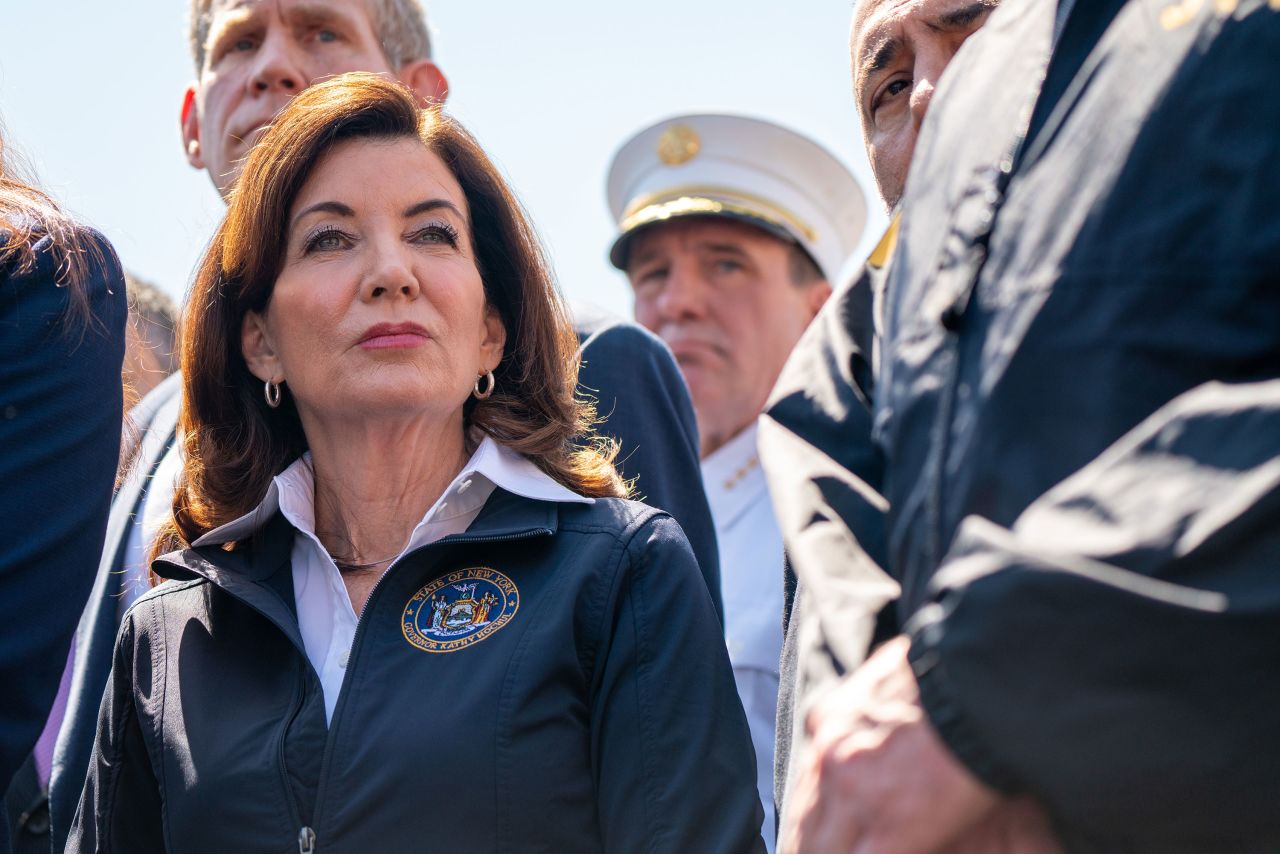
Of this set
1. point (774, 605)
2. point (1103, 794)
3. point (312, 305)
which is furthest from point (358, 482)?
point (1103, 794)

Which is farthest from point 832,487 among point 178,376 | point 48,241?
point 178,376

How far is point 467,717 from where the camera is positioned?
2270mm

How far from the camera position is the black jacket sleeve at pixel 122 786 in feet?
8.54

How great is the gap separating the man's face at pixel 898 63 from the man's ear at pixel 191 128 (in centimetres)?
236

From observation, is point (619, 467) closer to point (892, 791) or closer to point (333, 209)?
point (333, 209)

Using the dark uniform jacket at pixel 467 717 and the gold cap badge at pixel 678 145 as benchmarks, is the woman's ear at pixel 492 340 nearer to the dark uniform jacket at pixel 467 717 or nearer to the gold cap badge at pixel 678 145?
the dark uniform jacket at pixel 467 717

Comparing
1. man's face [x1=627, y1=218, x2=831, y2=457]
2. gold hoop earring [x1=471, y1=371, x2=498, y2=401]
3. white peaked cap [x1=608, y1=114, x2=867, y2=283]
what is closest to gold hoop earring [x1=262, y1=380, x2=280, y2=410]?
gold hoop earring [x1=471, y1=371, x2=498, y2=401]

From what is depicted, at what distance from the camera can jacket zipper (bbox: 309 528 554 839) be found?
7.46 feet

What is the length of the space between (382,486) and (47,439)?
82cm

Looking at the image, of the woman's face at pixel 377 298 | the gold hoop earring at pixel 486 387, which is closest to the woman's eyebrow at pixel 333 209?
the woman's face at pixel 377 298

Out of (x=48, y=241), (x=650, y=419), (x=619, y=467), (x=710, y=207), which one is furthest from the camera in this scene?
(x=710, y=207)

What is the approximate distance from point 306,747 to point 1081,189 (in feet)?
5.15

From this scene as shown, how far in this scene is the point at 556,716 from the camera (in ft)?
7.55

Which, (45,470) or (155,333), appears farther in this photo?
(155,333)
